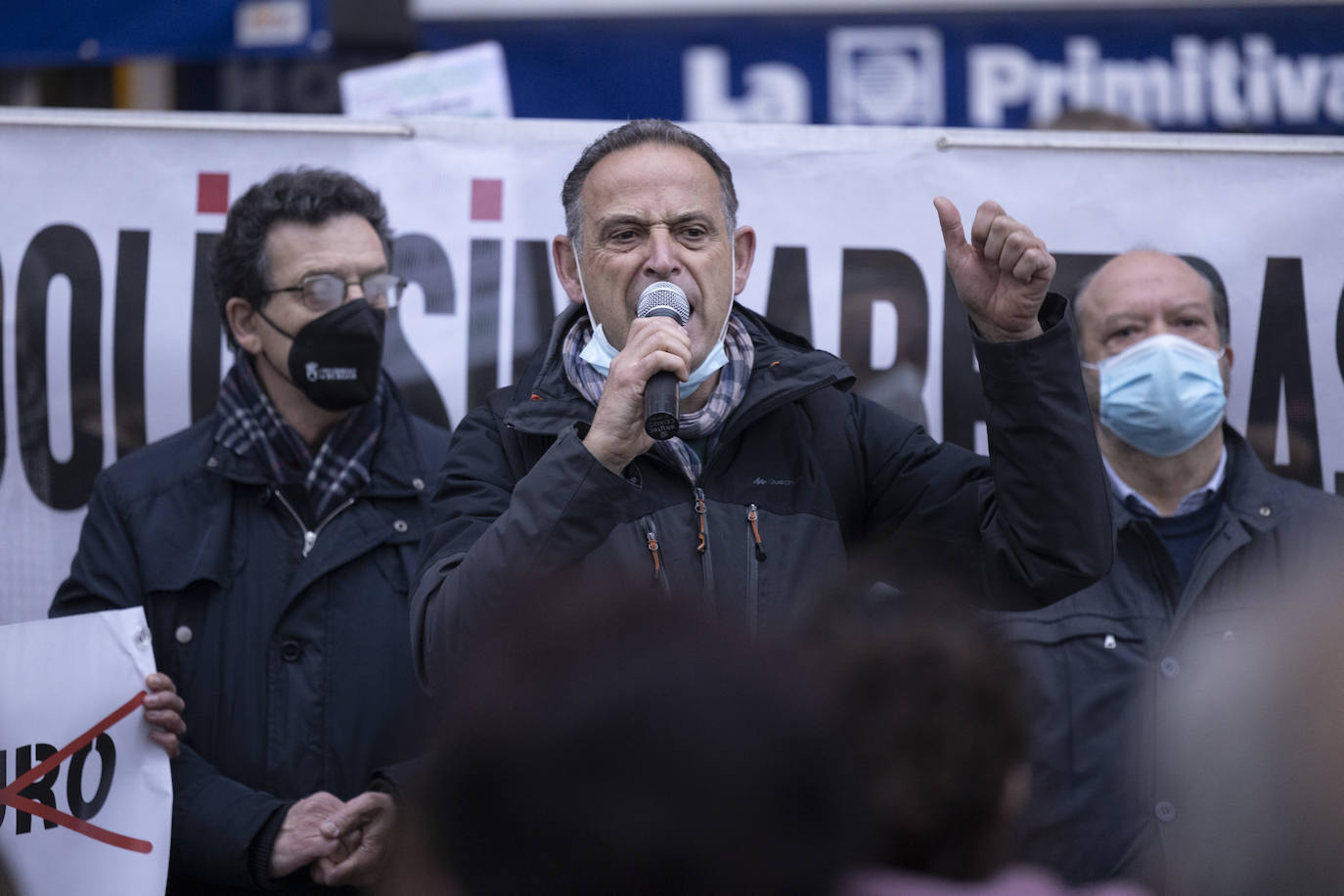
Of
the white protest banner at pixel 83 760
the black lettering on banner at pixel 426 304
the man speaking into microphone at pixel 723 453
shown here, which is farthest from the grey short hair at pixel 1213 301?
the white protest banner at pixel 83 760

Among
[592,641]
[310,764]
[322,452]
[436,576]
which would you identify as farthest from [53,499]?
[592,641]

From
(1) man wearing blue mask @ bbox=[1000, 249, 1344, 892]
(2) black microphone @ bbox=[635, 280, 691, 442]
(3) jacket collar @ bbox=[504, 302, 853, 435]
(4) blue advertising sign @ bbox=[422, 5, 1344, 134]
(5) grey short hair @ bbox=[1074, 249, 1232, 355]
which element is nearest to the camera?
(2) black microphone @ bbox=[635, 280, 691, 442]

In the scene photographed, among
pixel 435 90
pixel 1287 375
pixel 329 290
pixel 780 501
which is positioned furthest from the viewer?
pixel 435 90

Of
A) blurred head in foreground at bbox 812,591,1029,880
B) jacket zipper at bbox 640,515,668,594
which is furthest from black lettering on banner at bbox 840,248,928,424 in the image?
blurred head in foreground at bbox 812,591,1029,880

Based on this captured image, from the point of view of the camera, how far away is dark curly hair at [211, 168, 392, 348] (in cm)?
372

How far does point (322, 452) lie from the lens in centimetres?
354

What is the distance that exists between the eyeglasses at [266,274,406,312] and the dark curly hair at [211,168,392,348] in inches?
3.7

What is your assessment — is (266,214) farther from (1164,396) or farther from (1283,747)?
(1283,747)

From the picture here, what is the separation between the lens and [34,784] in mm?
3098

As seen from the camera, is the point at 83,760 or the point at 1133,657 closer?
the point at 83,760

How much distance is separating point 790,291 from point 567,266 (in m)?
1.20

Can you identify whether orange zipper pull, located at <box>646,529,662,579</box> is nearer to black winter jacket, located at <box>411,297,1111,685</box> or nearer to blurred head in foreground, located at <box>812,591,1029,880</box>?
black winter jacket, located at <box>411,297,1111,685</box>

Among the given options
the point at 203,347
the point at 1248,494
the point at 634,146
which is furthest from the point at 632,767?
the point at 203,347

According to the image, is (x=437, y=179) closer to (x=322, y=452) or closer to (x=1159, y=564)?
(x=322, y=452)
